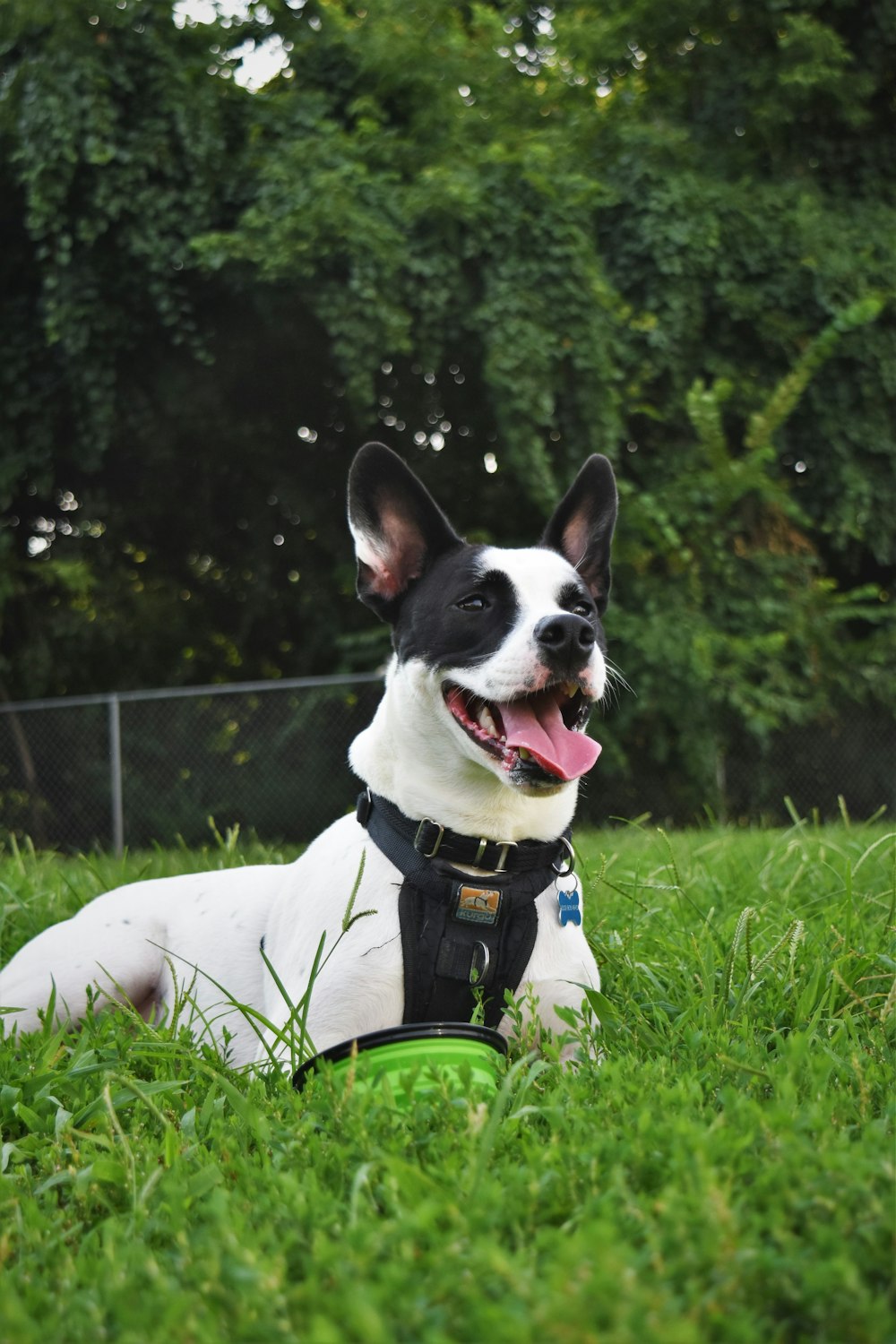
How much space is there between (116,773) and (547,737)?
7939 millimetres

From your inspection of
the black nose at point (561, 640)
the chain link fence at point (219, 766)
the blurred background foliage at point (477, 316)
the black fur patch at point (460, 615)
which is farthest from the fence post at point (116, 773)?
the black nose at point (561, 640)

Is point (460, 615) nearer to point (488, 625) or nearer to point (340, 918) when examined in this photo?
point (488, 625)

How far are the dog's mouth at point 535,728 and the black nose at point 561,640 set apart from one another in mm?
79

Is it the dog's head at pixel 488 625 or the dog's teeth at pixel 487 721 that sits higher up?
the dog's head at pixel 488 625

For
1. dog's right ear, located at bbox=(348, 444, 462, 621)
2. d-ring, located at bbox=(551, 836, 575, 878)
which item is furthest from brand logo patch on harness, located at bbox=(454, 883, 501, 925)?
dog's right ear, located at bbox=(348, 444, 462, 621)

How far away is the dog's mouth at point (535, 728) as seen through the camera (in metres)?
2.52

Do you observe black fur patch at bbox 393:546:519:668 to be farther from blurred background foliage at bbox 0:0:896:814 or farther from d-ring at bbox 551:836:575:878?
blurred background foliage at bbox 0:0:896:814

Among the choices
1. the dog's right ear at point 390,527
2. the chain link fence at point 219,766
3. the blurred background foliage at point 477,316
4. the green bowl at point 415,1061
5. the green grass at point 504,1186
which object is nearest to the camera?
the green grass at point 504,1186

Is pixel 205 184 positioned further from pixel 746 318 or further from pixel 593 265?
pixel 746 318

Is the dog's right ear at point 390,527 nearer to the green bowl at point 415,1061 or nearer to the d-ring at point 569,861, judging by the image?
the d-ring at point 569,861

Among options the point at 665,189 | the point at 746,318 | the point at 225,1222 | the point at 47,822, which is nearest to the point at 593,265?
the point at 665,189

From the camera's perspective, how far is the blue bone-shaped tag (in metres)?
2.66

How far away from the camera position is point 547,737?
8.52 ft

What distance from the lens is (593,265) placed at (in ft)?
33.5
